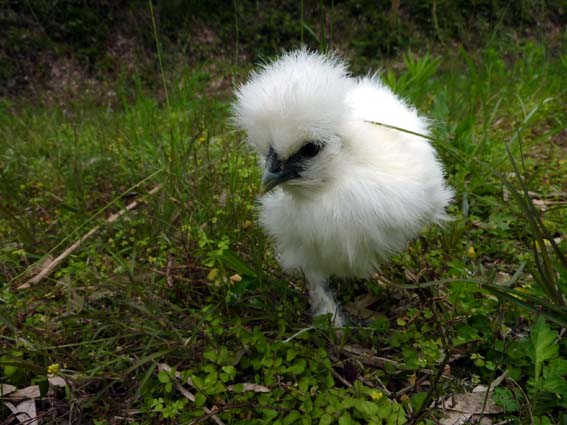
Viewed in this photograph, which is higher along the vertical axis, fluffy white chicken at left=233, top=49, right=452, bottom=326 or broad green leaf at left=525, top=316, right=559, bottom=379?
fluffy white chicken at left=233, top=49, right=452, bottom=326

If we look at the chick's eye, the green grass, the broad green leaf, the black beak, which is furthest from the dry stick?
the broad green leaf

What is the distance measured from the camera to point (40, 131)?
4.23 m

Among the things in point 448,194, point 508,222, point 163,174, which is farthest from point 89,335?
point 508,222

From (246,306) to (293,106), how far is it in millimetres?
928

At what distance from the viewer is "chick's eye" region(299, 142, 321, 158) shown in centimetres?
165

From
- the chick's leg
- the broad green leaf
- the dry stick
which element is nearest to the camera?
the broad green leaf

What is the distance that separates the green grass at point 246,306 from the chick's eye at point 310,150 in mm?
479

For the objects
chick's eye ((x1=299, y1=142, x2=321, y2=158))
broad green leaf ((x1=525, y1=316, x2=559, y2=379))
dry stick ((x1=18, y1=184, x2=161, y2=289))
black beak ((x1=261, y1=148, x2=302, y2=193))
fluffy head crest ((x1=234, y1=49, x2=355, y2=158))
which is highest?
fluffy head crest ((x1=234, y1=49, x2=355, y2=158))

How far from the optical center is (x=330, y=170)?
1.69 m

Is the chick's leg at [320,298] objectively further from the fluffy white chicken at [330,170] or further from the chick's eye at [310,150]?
the chick's eye at [310,150]

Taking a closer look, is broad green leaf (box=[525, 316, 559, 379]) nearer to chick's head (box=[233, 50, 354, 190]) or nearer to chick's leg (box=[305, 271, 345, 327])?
chick's leg (box=[305, 271, 345, 327])

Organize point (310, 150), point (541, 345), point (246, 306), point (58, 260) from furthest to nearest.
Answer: point (58, 260) < point (246, 306) < point (310, 150) < point (541, 345)

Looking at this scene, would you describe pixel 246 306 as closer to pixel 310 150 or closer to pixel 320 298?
pixel 320 298

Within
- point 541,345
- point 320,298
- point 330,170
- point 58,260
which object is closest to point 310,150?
point 330,170
